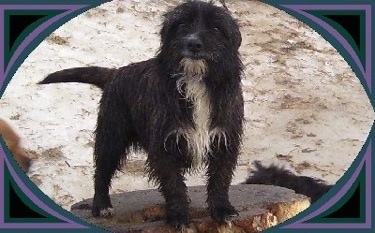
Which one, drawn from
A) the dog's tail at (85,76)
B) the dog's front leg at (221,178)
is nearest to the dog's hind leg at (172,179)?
the dog's front leg at (221,178)

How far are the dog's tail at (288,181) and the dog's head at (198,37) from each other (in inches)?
30.5

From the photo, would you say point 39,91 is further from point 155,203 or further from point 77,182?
point 155,203

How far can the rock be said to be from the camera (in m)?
4.32

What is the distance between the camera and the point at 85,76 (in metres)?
4.61

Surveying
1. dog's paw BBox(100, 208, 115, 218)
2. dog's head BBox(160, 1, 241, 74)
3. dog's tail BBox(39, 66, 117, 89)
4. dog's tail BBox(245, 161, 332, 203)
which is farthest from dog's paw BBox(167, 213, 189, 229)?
dog's tail BBox(39, 66, 117, 89)

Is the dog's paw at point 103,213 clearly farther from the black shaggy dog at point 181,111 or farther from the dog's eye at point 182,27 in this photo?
the dog's eye at point 182,27

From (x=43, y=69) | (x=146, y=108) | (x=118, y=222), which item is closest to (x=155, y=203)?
(x=118, y=222)

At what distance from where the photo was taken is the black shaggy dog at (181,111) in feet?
13.0

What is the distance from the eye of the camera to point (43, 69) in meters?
4.57

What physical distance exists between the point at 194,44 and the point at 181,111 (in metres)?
0.37

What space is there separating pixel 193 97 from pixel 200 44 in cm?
29

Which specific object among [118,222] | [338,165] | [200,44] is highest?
[200,44]

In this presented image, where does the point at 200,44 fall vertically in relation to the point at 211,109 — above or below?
above

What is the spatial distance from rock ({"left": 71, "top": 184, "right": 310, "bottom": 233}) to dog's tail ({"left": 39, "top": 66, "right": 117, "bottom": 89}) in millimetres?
612
